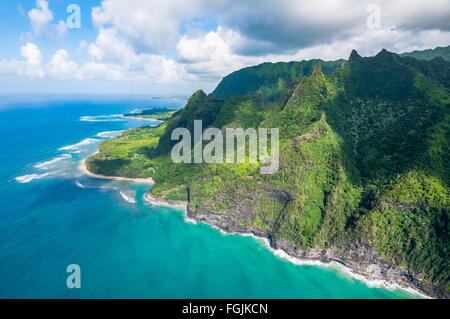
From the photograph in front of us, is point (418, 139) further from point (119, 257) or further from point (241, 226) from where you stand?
point (119, 257)

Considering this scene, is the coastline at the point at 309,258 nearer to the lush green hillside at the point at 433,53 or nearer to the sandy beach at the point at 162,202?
the sandy beach at the point at 162,202

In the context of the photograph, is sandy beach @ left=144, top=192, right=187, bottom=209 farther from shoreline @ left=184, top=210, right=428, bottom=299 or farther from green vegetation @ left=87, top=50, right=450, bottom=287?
shoreline @ left=184, top=210, right=428, bottom=299

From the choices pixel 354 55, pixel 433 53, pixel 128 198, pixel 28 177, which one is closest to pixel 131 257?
pixel 128 198
